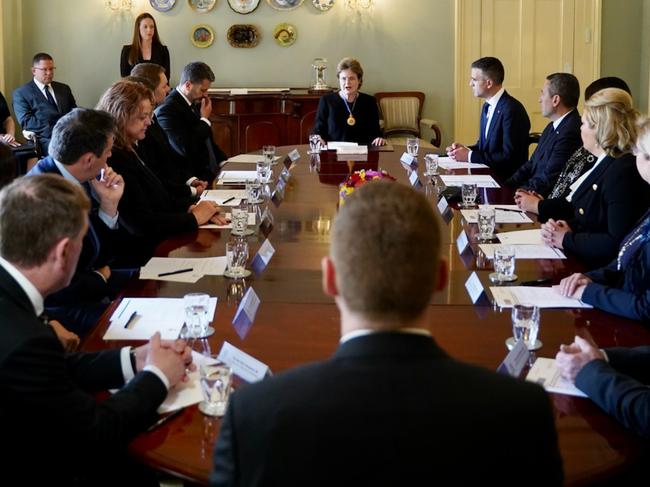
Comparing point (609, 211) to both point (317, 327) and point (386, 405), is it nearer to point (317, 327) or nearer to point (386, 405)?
point (317, 327)

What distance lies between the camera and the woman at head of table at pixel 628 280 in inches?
93.2

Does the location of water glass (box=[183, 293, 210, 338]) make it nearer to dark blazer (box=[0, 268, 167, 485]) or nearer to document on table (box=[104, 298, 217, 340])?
document on table (box=[104, 298, 217, 340])

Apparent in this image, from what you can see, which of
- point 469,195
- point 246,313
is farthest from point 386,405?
point 469,195

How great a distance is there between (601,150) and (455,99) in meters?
5.89

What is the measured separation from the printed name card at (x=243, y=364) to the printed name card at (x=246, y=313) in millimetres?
242

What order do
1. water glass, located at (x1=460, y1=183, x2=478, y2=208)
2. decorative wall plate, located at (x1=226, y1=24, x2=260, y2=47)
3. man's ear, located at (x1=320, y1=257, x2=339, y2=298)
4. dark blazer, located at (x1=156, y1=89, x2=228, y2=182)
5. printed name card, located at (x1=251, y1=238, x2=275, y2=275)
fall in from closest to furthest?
man's ear, located at (x1=320, y1=257, x2=339, y2=298) → printed name card, located at (x1=251, y1=238, x2=275, y2=275) → water glass, located at (x1=460, y1=183, x2=478, y2=208) → dark blazer, located at (x1=156, y1=89, x2=228, y2=182) → decorative wall plate, located at (x1=226, y1=24, x2=260, y2=47)

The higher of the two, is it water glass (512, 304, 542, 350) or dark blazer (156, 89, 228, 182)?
dark blazer (156, 89, 228, 182)

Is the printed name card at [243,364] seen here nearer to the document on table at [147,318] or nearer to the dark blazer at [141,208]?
the document on table at [147,318]

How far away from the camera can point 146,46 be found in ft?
28.7

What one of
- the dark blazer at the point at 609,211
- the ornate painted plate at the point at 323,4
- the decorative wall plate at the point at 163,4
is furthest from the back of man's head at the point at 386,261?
the decorative wall plate at the point at 163,4

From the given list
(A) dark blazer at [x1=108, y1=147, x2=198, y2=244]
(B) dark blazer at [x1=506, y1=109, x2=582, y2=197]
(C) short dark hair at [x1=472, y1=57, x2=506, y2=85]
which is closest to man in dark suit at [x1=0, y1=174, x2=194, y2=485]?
(A) dark blazer at [x1=108, y1=147, x2=198, y2=244]

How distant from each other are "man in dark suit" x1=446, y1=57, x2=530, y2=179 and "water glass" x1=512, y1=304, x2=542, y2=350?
138 inches

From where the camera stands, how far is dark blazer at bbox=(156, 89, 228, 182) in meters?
5.59

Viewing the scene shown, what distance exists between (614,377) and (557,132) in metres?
3.25
